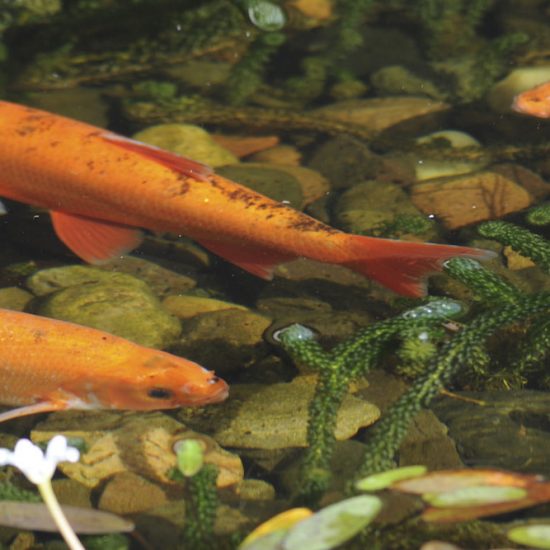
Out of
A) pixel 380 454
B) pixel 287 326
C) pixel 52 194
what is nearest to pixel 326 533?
pixel 380 454

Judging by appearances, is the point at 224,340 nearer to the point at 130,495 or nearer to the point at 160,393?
the point at 160,393

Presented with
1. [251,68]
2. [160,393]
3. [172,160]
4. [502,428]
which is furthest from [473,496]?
[251,68]

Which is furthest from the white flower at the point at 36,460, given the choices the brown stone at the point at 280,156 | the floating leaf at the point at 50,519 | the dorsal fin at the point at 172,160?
the brown stone at the point at 280,156

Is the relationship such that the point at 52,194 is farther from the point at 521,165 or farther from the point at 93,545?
the point at 521,165

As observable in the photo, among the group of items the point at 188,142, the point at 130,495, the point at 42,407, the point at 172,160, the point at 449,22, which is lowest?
the point at 130,495

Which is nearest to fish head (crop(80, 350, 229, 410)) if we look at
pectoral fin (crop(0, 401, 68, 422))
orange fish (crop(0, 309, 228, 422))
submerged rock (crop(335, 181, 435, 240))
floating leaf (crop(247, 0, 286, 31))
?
orange fish (crop(0, 309, 228, 422))

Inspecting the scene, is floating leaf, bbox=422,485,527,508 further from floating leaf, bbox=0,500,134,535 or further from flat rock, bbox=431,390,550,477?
floating leaf, bbox=0,500,134,535
